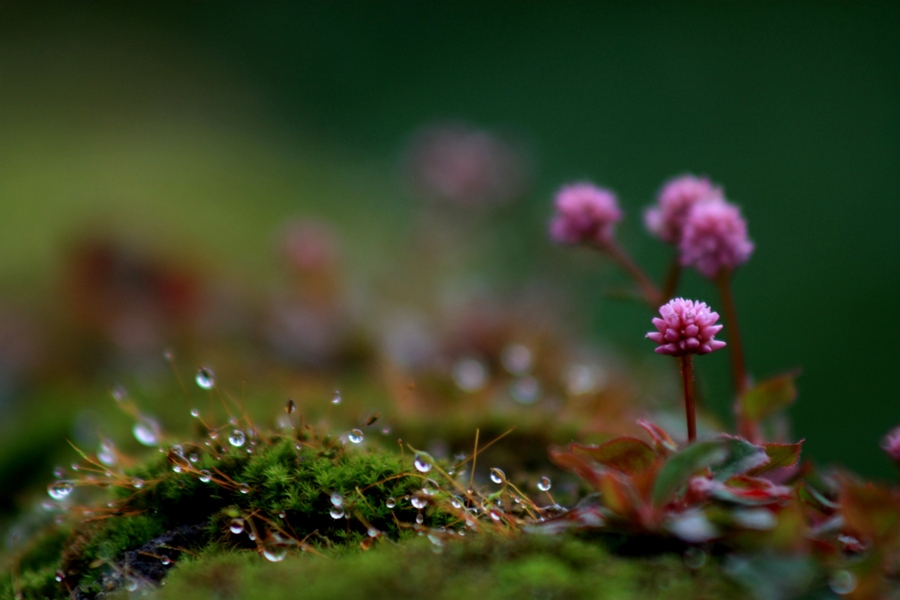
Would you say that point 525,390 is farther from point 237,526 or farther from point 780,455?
point 237,526

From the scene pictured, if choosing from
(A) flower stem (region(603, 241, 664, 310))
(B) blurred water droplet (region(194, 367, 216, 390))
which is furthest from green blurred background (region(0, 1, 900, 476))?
(B) blurred water droplet (region(194, 367, 216, 390))

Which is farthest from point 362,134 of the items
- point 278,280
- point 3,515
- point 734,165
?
point 3,515

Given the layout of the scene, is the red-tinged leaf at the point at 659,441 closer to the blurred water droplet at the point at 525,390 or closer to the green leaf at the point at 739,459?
the green leaf at the point at 739,459

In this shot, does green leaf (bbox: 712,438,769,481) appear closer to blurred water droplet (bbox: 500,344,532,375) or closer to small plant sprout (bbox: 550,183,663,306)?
small plant sprout (bbox: 550,183,663,306)

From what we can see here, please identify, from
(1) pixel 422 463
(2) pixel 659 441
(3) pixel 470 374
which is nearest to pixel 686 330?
(2) pixel 659 441

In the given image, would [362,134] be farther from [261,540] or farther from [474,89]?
[261,540]

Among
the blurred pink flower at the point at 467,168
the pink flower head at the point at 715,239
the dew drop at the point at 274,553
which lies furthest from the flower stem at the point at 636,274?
the blurred pink flower at the point at 467,168
